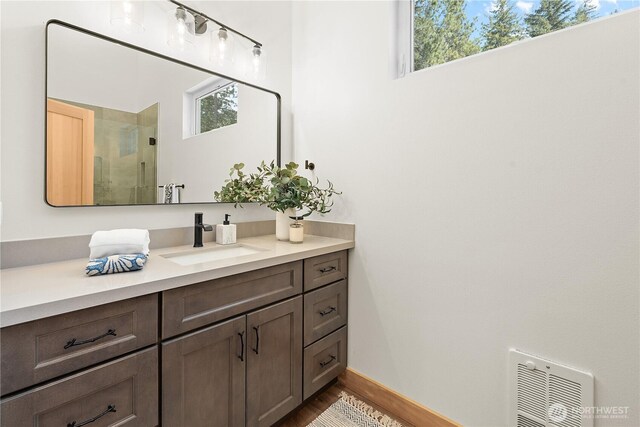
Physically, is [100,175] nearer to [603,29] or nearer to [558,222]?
[558,222]

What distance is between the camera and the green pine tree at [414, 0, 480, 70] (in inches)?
57.7

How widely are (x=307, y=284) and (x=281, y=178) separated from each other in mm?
631

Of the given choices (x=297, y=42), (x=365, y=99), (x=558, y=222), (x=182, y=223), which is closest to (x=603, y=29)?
Answer: (x=558, y=222)

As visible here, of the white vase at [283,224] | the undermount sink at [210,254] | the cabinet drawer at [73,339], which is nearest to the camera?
the cabinet drawer at [73,339]

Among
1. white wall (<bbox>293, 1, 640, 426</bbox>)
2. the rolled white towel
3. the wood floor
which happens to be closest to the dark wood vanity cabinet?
the wood floor

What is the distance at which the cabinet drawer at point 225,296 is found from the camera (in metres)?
1.03

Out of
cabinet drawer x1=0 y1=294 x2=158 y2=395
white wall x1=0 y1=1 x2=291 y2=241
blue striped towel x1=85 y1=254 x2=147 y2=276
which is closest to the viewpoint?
cabinet drawer x1=0 y1=294 x2=158 y2=395

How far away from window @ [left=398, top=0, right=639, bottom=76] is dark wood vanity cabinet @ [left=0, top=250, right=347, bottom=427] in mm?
1208

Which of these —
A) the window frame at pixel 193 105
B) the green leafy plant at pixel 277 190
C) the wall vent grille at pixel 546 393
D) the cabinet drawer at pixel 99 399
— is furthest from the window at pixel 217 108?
the wall vent grille at pixel 546 393

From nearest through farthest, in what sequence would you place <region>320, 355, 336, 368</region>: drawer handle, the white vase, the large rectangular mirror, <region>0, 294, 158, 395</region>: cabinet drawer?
<region>0, 294, 158, 395</region>: cabinet drawer
the large rectangular mirror
<region>320, 355, 336, 368</region>: drawer handle
the white vase

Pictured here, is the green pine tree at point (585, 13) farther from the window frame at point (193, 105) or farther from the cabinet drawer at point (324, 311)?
the window frame at point (193, 105)

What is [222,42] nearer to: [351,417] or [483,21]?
[483,21]

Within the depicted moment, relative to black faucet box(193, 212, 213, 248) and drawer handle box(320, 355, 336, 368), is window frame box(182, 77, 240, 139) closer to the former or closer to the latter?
black faucet box(193, 212, 213, 248)

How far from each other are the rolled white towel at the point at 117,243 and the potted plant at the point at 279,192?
633 millimetres
